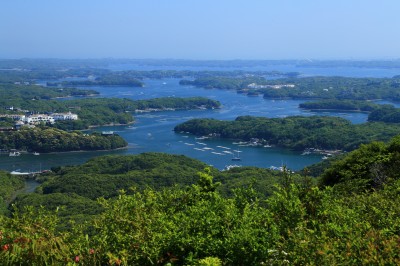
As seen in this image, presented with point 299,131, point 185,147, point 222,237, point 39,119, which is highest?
point 222,237

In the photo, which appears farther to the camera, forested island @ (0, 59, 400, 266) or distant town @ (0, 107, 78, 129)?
distant town @ (0, 107, 78, 129)

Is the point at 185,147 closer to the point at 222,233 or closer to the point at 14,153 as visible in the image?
the point at 14,153

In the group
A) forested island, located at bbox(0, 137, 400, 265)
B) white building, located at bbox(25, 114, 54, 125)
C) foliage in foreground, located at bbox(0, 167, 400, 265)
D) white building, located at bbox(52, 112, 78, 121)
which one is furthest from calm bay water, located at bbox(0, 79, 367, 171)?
foliage in foreground, located at bbox(0, 167, 400, 265)

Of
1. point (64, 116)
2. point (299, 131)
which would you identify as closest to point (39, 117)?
point (64, 116)

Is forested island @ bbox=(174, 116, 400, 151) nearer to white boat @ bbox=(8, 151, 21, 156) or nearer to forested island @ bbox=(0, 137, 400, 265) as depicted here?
white boat @ bbox=(8, 151, 21, 156)

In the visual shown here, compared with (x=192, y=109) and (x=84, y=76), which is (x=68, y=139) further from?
(x=84, y=76)

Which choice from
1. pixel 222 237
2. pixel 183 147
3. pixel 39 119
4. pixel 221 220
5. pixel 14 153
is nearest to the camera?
pixel 222 237
